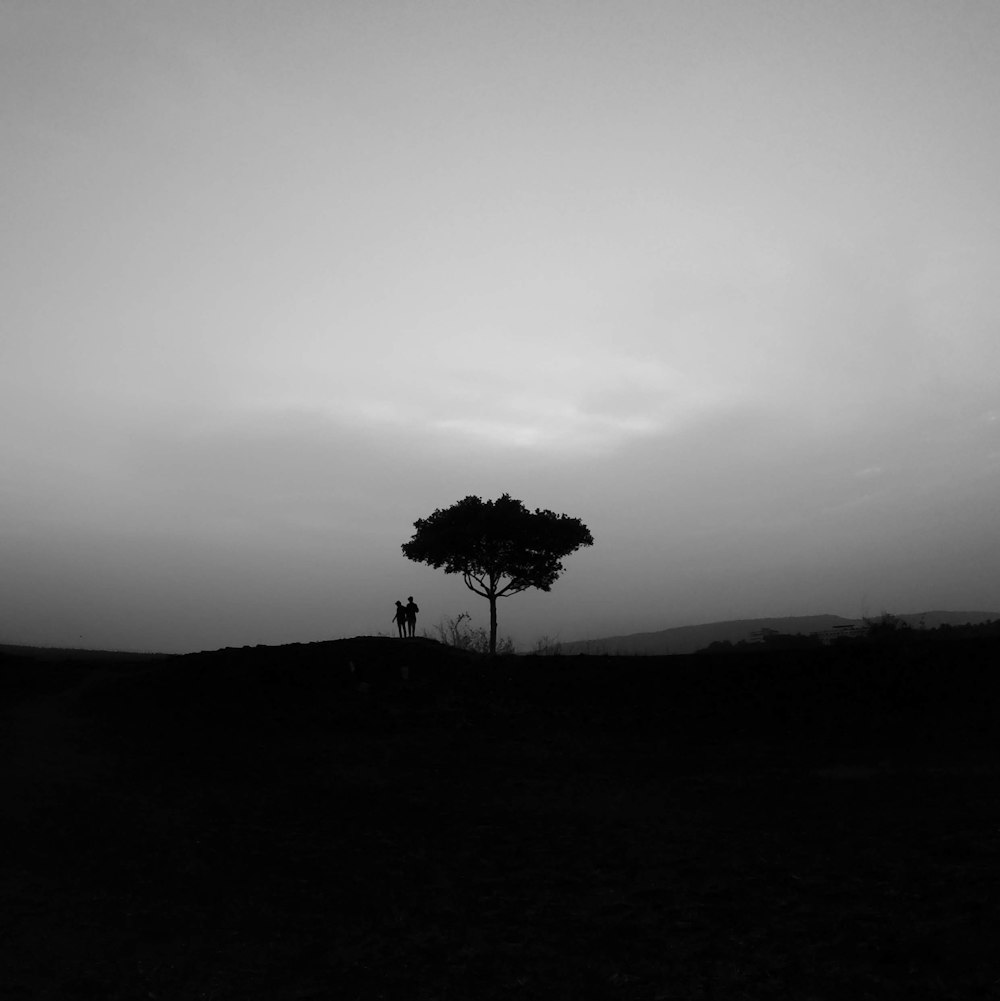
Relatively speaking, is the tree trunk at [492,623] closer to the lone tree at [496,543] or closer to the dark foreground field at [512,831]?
the lone tree at [496,543]

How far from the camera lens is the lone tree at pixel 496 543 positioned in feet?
137

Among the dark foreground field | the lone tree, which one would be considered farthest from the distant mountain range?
the dark foreground field

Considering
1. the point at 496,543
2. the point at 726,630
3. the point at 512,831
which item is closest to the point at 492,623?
the point at 496,543

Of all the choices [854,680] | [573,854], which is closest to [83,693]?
[573,854]

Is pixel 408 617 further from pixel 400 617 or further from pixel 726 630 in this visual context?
pixel 726 630

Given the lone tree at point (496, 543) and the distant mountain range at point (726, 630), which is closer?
the lone tree at point (496, 543)

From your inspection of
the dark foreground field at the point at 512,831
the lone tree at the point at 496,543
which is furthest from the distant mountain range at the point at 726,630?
the dark foreground field at the point at 512,831

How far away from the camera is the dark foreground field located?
27.5 feet

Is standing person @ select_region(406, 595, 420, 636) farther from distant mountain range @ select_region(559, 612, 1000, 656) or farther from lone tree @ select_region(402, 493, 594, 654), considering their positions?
distant mountain range @ select_region(559, 612, 1000, 656)

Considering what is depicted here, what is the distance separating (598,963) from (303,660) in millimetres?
22330

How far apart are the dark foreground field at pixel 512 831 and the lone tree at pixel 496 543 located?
1372cm

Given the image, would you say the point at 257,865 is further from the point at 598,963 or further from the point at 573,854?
the point at 598,963

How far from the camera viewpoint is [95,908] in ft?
33.7

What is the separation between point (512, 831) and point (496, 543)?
27928mm
